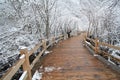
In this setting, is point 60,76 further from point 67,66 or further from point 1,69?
point 1,69

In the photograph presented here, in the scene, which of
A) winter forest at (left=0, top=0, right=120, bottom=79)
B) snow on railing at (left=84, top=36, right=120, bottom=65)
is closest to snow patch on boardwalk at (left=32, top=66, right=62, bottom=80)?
snow on railing at (left=84, top=36, right=120, bottom=65)

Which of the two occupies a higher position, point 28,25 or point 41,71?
point 28,25

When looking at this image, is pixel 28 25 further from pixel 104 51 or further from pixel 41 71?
pixel 41 71

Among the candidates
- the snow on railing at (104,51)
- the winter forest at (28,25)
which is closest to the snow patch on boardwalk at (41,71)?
the snow on railing at (104,51)

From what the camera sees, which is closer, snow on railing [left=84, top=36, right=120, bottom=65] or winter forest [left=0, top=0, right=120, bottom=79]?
snow on railing [left=84, top=36, right=120, bottom=65]

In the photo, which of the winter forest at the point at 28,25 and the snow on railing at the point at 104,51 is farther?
the winter forest at the point at 28,25

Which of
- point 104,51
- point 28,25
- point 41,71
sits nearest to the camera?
point 41,71

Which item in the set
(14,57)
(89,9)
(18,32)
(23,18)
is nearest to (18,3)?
(23,18)

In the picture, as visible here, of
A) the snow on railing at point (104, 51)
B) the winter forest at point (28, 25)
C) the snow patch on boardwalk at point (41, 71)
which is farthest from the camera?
the winter forest at point (28, 25)

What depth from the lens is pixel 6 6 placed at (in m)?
18.8

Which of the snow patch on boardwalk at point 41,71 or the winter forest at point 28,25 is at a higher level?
the winter forest at point 28,25

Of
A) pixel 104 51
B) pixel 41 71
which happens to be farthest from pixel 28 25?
pixel 41 71

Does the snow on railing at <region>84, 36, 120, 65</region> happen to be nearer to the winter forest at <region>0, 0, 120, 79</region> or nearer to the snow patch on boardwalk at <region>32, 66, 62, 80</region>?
the snow patch on boardwalk at <region>32, 66, 62, 80</region>

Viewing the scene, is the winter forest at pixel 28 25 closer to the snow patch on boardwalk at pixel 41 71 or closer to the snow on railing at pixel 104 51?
the snow on railing at pixel 104 51
